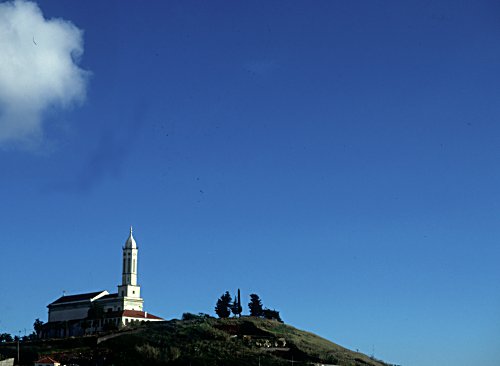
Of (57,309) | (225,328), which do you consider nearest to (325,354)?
(225,328)

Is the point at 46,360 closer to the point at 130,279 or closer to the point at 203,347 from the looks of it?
the point at 203,347

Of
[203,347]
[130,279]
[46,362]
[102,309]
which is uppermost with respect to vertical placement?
[130,279]

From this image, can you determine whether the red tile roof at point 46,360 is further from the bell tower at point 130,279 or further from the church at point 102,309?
the bell tower at point 130,279

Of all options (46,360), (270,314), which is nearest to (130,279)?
(270,314)

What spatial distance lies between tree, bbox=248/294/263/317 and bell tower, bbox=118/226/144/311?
16891mm

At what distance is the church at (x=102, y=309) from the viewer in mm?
110125

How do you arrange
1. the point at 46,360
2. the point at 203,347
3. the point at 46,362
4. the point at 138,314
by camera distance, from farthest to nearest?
the point at 138,314
the point at 203,347
the point at 46,360
the point at 46,362

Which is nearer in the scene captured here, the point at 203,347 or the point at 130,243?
the point at 203,347

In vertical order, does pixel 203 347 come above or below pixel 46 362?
above

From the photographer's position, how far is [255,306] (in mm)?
113250

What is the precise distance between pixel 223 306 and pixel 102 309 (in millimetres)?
18209

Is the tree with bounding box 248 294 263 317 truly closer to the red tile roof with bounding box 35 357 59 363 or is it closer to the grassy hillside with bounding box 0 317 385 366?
the grassy hillside with bounding box 0 317 385 366

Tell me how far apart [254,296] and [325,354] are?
2914cm

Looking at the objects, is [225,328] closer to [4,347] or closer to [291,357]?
[291,357]
